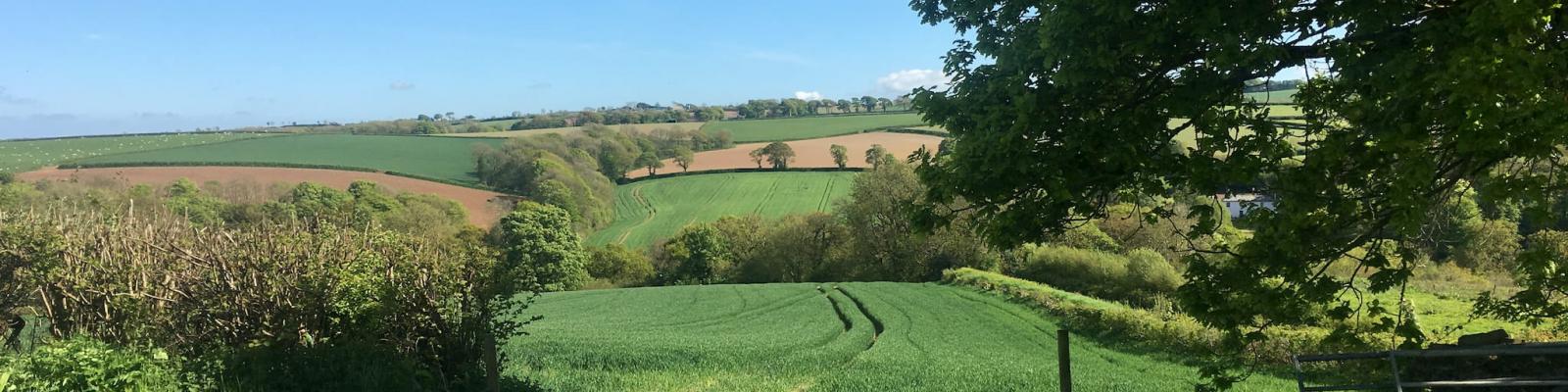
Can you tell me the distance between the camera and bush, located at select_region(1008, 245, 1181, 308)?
33438 millimetres

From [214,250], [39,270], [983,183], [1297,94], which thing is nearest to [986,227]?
[983,183]

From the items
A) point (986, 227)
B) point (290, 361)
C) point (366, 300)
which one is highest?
point (986, 227)

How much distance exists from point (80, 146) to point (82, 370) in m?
134

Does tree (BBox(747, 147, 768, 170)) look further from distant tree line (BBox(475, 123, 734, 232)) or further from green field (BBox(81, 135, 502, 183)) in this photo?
green field (BBox(81, 135, 502, 183))

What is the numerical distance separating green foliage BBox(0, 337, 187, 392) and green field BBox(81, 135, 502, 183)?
3333 inches

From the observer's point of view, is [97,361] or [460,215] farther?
[460,215]

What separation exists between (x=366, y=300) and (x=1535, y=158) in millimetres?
11571

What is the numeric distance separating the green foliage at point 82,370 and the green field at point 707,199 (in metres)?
60.9

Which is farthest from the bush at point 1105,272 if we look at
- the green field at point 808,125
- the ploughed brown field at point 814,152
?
the green field at point 808,125

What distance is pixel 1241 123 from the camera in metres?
6.10

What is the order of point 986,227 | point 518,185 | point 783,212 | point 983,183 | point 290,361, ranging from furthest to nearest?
point 518,185 → point 783,212 → point 290,361 → point 986,227 → point 983,183

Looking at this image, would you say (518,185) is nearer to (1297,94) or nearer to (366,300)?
(366,300)

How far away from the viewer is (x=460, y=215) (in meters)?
68.7

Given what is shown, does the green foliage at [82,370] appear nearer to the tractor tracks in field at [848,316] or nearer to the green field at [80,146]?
the tractor tracks in field at [848,316]
